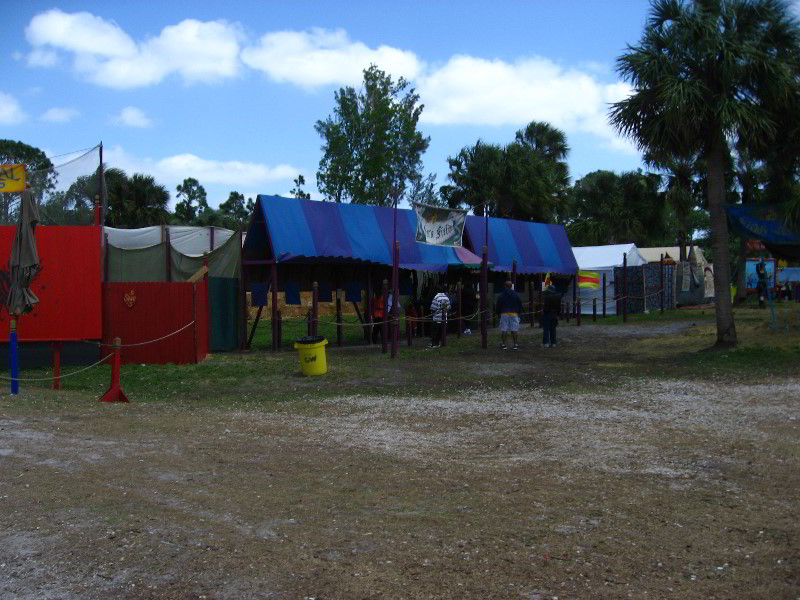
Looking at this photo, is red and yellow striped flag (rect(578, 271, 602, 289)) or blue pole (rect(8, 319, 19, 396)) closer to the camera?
blue pole (rect(8, 319, 19, 396))

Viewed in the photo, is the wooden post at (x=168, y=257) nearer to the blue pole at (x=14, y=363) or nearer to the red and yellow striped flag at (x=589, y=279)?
the blue pole at (x=14, y=363)

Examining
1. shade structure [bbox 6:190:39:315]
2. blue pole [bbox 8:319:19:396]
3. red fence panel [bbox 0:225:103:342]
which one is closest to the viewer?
blue pole [bbox 8:319:19:396]

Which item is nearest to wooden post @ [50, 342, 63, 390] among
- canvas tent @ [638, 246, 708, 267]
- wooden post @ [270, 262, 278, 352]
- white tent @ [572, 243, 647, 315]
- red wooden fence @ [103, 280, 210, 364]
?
red wooden fence @ [103, 280, 210, 364]

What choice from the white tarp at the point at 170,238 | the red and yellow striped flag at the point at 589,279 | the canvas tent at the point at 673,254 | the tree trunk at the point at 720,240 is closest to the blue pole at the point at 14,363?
the white tarp at the point at 170,238

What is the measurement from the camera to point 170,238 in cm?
2334

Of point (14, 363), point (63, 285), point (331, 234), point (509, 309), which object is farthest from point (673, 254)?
point (14, 363)

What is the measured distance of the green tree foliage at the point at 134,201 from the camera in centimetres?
3588

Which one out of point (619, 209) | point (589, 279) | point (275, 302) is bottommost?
point (275, 302)

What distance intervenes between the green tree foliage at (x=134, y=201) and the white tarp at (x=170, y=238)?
1276 centimetres

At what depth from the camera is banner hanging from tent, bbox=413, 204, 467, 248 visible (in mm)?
18953

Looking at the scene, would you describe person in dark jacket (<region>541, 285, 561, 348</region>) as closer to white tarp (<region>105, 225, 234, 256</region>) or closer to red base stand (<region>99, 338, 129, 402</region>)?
white tarp (<region>105, 225, 234, 256</region>)

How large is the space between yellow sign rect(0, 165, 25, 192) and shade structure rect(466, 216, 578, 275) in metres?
16.0

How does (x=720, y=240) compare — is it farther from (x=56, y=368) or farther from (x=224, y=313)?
(x=56, y=368)

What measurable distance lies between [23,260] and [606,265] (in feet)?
85.7
